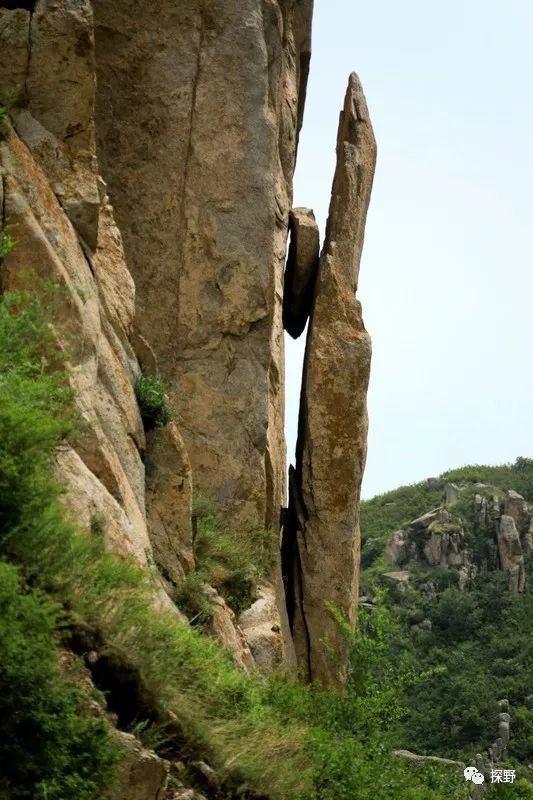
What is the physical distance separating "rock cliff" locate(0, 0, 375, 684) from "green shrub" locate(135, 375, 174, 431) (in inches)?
4.0

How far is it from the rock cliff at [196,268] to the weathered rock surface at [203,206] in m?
0.03

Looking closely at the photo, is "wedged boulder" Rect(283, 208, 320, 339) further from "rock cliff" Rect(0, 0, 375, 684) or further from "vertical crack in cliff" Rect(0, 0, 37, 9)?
"vertical crack in cliff" Rect(0, 0, 37, 9)

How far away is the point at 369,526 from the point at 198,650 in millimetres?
41950

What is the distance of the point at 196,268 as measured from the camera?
15461 mm

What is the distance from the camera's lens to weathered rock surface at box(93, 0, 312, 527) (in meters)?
15.3

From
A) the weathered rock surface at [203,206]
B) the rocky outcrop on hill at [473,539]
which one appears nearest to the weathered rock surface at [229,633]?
the weathered rock surface at [203,206]

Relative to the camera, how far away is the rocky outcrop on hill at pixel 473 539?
1542 inches

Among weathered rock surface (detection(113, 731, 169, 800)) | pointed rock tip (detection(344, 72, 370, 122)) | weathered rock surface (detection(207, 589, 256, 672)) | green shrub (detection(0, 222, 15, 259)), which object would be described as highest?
pointed rock tip (detection(344, 72, 370, 122))

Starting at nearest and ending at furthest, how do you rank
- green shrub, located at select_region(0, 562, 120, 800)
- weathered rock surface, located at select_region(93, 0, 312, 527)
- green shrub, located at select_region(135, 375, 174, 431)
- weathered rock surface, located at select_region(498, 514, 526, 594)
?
1. green shrub, located at select_region(0, 562, 120, 800)
2. green shrub, located at select_region(135, 375, 174, 431)
3. weathered rock surface, located at select_region(93, 0, 312, 527)
4. weathered rock surface, located at select_region(498, 514, 526, 594)

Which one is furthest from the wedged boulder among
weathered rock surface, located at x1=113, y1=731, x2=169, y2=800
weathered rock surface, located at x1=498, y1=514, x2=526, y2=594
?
weathered rock surface, located at x1=498, y1=514, x2=526, y2=594

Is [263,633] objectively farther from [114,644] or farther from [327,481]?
[114,644]

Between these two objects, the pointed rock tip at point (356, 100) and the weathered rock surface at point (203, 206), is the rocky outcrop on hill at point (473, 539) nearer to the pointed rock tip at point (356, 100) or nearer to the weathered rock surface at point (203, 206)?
the pointed rock tip at point (356, 100)

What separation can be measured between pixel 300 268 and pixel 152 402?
7.10 m

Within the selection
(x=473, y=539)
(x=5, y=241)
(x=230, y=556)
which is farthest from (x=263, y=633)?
(x=473, y=539)
